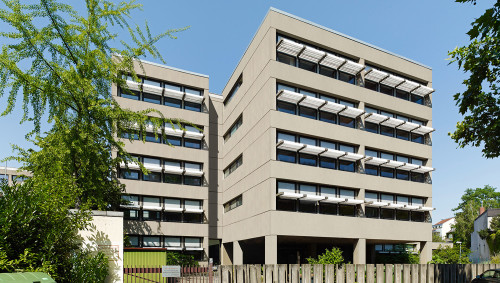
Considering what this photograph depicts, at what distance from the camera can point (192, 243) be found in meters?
44.0

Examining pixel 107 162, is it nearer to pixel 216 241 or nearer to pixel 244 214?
pixel 244 214

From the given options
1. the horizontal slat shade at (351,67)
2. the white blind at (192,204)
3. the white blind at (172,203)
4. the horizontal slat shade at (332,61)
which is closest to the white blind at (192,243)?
the white blind at (192,204)

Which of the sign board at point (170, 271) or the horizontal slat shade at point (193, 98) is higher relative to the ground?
the horizontal slat shade at point (193, 98)

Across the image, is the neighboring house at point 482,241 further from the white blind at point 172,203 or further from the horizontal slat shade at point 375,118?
the white blind at point 172,203

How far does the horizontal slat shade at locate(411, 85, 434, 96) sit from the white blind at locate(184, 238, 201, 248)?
2965cm

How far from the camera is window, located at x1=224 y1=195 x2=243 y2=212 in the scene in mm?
42000

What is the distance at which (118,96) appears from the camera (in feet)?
141

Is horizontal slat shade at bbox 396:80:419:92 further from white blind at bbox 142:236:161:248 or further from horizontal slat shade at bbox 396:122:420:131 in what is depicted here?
white blind at bbox 142:236:161:248

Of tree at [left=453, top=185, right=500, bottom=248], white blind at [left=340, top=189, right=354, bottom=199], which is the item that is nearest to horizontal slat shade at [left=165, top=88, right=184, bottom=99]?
white blind at [left=340, top=189, right=354, bottom=199]

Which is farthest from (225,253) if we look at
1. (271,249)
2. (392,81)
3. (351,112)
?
(392,81)

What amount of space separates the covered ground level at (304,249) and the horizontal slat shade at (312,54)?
1667 cm

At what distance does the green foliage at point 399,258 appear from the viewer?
1738 inches

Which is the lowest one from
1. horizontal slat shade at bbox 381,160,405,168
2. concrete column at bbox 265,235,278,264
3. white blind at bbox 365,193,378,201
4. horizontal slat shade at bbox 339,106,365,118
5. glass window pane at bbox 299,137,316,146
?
concrete column at bbox 265,235,278,264

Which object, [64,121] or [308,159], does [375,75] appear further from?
[64,121]
